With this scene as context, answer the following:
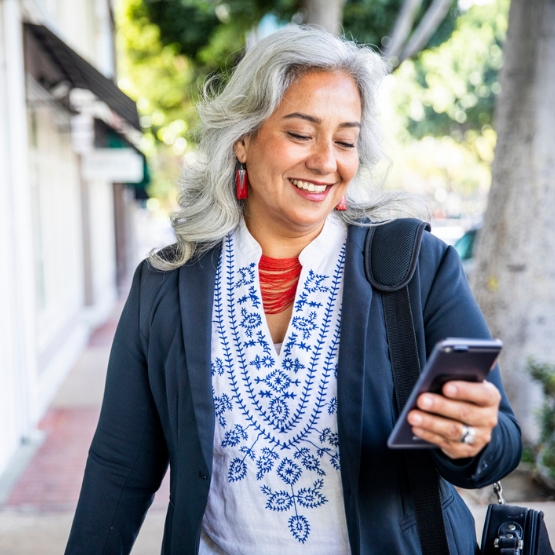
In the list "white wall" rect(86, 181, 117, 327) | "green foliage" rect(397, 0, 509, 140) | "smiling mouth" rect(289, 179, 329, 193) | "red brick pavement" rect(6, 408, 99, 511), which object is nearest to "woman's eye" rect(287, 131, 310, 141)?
"smiling mouth" rect(289, 179, 329, 193)

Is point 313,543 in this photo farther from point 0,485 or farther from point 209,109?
point 0,485

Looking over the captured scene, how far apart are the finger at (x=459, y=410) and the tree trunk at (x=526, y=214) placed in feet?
11.4

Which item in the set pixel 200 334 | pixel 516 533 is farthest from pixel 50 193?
pixel 516 533

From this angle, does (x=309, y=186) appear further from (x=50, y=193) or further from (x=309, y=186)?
(x=50, y=193)

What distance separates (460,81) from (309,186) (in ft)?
68.1

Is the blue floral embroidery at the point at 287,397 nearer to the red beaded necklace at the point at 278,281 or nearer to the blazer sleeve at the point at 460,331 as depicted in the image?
the red beaded necklace at the point at 278,281

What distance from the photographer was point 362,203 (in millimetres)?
1947

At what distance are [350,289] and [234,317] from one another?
32 cm

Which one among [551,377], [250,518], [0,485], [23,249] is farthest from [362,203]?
[23,249]

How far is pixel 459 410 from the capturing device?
4.33 ft

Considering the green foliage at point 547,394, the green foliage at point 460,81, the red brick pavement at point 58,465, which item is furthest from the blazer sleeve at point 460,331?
the green foliage at point 460,81

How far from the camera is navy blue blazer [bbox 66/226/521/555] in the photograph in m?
1.59

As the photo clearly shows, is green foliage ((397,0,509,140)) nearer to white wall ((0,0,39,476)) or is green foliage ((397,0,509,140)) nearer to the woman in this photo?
white wall ((0,0,39,476))

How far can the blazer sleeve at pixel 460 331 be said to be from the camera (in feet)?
4.74
